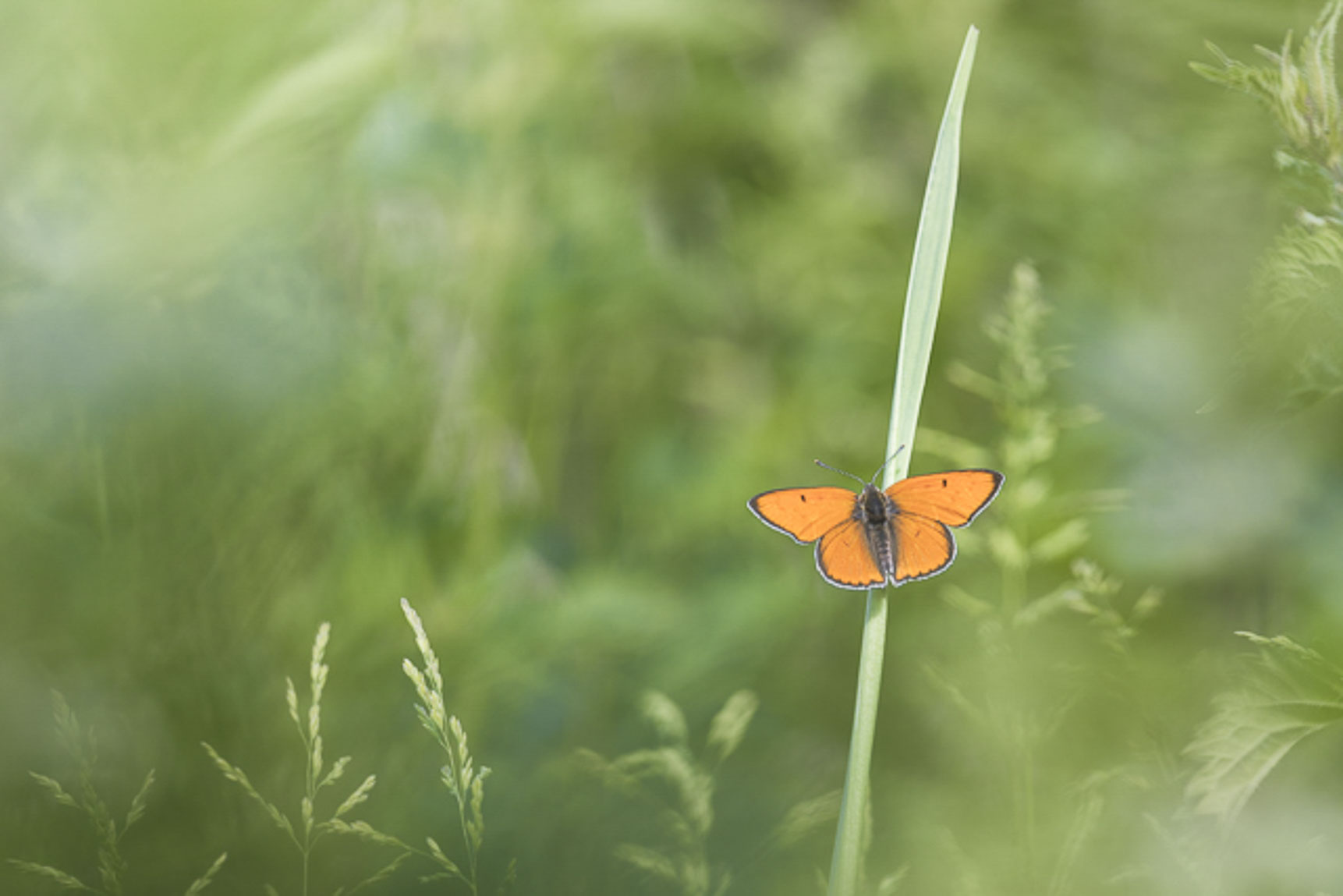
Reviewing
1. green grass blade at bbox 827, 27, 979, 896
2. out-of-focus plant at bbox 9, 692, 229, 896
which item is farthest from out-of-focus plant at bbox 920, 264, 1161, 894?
out-of-focus plant at bbox 9, 692, 229, 896

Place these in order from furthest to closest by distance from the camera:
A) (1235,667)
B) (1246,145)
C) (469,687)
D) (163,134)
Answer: (1246,145) < (469,687) < (163,134) < (1235,667)

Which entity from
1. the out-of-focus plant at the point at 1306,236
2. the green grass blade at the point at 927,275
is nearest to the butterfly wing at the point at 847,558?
the green grass blade at the point at 927,275

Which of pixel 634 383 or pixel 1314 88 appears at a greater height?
pixel 1314 88

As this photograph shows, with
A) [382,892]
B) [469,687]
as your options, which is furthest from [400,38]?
[382,892]

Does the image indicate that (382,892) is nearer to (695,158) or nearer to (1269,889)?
(1269,889)

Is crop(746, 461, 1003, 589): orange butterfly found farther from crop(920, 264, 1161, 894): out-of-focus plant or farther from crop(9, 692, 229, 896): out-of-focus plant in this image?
crop(9, 692, 229, 896): out-of-focus plant
